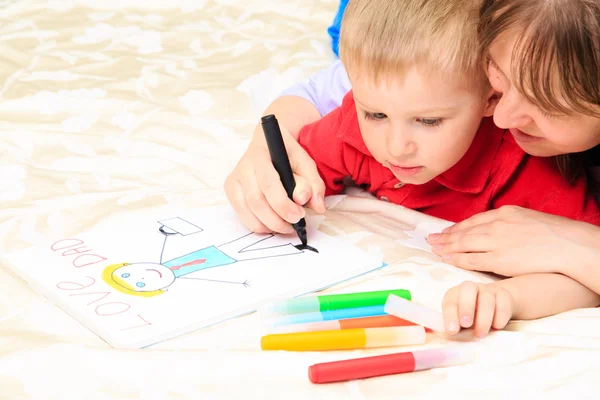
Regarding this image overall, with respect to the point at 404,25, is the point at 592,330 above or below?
below

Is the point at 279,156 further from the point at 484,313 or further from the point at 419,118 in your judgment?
the point at 484,313

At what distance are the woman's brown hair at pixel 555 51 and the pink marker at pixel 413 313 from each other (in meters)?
0.25

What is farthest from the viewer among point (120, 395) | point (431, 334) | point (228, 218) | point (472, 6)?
point (228, 218)

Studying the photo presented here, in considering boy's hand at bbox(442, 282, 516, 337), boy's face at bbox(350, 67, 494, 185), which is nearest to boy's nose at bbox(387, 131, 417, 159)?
boy's face at bbox(350, 67, 494, 185)

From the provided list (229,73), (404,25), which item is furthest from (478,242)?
(229,73)

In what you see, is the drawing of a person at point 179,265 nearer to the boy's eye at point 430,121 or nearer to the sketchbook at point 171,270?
the sketchbook at point 171,270

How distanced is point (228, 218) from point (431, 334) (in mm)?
356

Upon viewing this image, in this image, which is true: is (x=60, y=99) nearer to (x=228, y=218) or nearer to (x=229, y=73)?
(x=229, y=73)

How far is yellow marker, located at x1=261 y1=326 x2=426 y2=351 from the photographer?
65 centimetres

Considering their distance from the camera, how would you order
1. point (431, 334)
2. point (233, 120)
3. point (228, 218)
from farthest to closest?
point (233, 120) < point (228, 218) < point (431, 334)

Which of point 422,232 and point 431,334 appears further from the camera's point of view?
point 422,232

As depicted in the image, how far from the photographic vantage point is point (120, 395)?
0.58 metres

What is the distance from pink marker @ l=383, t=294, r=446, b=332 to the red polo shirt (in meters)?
0.34

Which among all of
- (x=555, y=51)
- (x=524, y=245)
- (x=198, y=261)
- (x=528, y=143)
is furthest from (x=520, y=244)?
(x=198, y=261)
